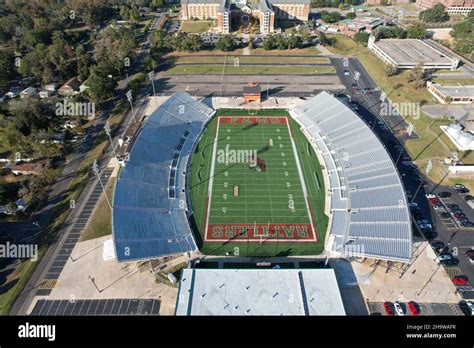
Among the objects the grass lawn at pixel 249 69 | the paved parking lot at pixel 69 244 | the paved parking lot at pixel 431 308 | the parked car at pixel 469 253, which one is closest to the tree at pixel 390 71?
the grass lawn at pixel 249 69

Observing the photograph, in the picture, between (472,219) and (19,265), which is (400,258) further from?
(19,265)

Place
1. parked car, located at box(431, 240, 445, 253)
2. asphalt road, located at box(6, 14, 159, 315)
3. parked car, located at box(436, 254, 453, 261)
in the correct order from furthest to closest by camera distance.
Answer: parked car, located at box(431, 240, 445, 253)
parked car, located at box(436, 254, 453, 261)
asphalt road, located at box(6, 14, 159, 315)

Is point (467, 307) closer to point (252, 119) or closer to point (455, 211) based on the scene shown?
point (455, 211)

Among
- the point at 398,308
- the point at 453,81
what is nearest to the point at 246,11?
the point at 453,81

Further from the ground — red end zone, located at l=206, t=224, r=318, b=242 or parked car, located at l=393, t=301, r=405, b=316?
red end zone, located at l=206, t=224, r=318, b=242

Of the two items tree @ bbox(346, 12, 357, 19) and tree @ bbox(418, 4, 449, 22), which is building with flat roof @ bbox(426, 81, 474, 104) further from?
tree @ bbox(346, 12, 357, 19)

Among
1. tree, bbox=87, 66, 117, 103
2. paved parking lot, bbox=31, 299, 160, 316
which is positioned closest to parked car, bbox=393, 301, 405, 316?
paved parking lot, bbox=31, 299, 160, 316

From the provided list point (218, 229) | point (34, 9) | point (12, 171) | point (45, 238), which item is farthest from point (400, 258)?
point (34, 9)

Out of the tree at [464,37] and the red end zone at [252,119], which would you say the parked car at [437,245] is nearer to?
the red end zone at [252,119]
